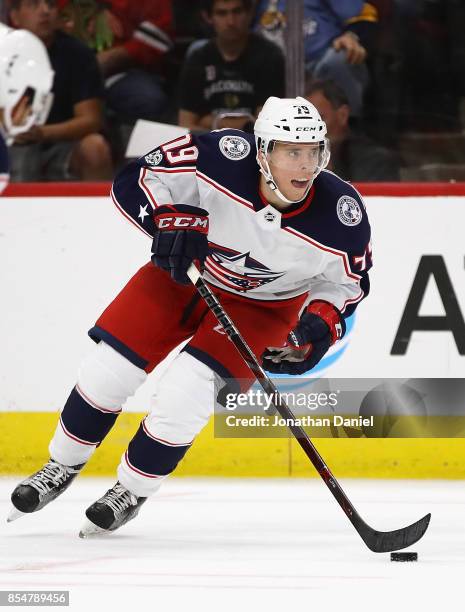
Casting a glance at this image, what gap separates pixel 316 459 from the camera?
11.1 feet

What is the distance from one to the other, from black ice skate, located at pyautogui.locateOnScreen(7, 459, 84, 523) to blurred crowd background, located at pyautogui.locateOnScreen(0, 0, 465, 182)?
1566mm

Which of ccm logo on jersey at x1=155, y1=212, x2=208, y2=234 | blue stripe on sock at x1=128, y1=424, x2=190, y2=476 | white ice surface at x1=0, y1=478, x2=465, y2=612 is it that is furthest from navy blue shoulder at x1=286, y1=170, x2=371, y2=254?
white ice surface at x1=0, y1=478, x2=465, y2=612

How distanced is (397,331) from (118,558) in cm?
183

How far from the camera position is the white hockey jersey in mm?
3574

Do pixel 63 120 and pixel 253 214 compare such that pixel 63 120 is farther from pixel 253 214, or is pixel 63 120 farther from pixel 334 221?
pixel 334 221

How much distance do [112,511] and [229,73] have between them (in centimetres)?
201

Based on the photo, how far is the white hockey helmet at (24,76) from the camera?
501 centimetres

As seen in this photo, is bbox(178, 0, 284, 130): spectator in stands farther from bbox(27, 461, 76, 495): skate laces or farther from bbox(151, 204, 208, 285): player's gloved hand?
bbox(27, 461, 76, 495): skate laces

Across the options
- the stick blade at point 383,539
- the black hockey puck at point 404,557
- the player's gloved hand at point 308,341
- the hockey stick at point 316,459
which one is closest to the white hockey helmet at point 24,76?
the hockey stick at point 316,459

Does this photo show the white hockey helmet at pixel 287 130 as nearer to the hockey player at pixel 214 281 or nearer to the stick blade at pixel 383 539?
the hockey player at pixel 214 281

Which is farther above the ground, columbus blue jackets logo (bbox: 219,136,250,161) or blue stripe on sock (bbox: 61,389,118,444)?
columbus blue jackets logo (bbox: 219,136,250,161)

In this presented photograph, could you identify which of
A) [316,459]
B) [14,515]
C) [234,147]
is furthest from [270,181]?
[14,515]

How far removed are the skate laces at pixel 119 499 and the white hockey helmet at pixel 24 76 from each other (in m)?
1.94

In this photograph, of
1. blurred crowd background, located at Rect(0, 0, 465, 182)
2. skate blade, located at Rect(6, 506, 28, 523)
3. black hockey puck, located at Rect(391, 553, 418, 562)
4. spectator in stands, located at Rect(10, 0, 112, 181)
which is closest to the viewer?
black hockey puck, located at Rect(391, 553, 418, 562)
